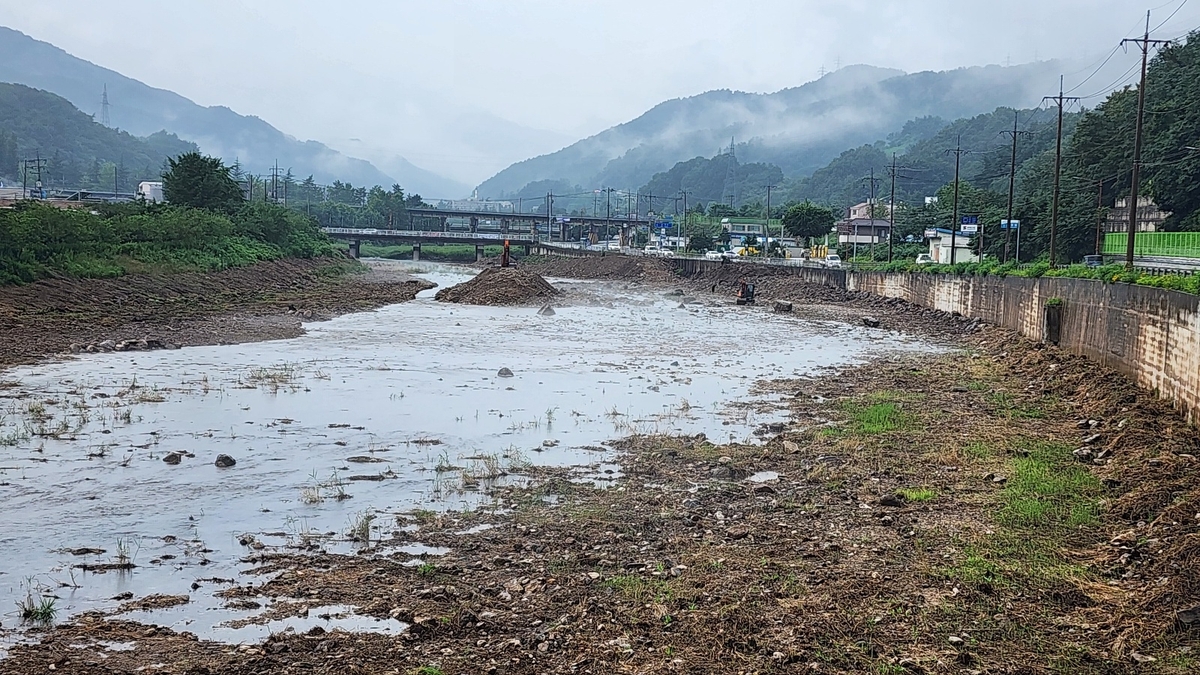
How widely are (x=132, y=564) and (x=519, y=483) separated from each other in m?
5.11

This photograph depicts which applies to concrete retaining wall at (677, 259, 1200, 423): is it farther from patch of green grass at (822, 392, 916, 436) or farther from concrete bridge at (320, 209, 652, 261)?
concrete bridge at (320, 209, 652, 261)

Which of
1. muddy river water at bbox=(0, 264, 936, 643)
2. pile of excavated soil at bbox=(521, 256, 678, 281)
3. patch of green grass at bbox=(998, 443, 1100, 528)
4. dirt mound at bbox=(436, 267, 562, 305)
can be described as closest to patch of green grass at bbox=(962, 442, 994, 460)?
patch of green grass at bbox=(998, 443, 1100, 528)

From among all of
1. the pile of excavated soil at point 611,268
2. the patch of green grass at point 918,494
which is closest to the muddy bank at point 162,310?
the patch of green grass at point 918,494

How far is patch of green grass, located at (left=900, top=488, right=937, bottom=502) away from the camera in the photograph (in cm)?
1209

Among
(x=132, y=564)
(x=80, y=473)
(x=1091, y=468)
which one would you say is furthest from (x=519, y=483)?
(x=1091, y=468)

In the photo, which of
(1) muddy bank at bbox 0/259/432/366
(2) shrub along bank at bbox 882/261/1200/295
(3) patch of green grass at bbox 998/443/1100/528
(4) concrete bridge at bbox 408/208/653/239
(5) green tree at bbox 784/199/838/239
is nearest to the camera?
(3) patch of green grass at bbox 998/443/1100/528

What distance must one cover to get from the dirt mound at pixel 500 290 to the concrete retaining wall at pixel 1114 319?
23191 millimetres

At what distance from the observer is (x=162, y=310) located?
36531mm

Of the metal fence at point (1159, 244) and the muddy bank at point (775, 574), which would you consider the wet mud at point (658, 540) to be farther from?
the metal fence at point (1159, 244)

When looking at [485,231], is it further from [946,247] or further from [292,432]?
[292,432]

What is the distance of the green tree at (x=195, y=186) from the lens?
65812 mm

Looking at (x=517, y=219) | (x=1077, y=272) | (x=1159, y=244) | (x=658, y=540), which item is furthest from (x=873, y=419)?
(x=517, y=219)

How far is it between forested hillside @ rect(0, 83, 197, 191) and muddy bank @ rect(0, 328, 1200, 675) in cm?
16466

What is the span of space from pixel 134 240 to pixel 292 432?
36.9 meters
